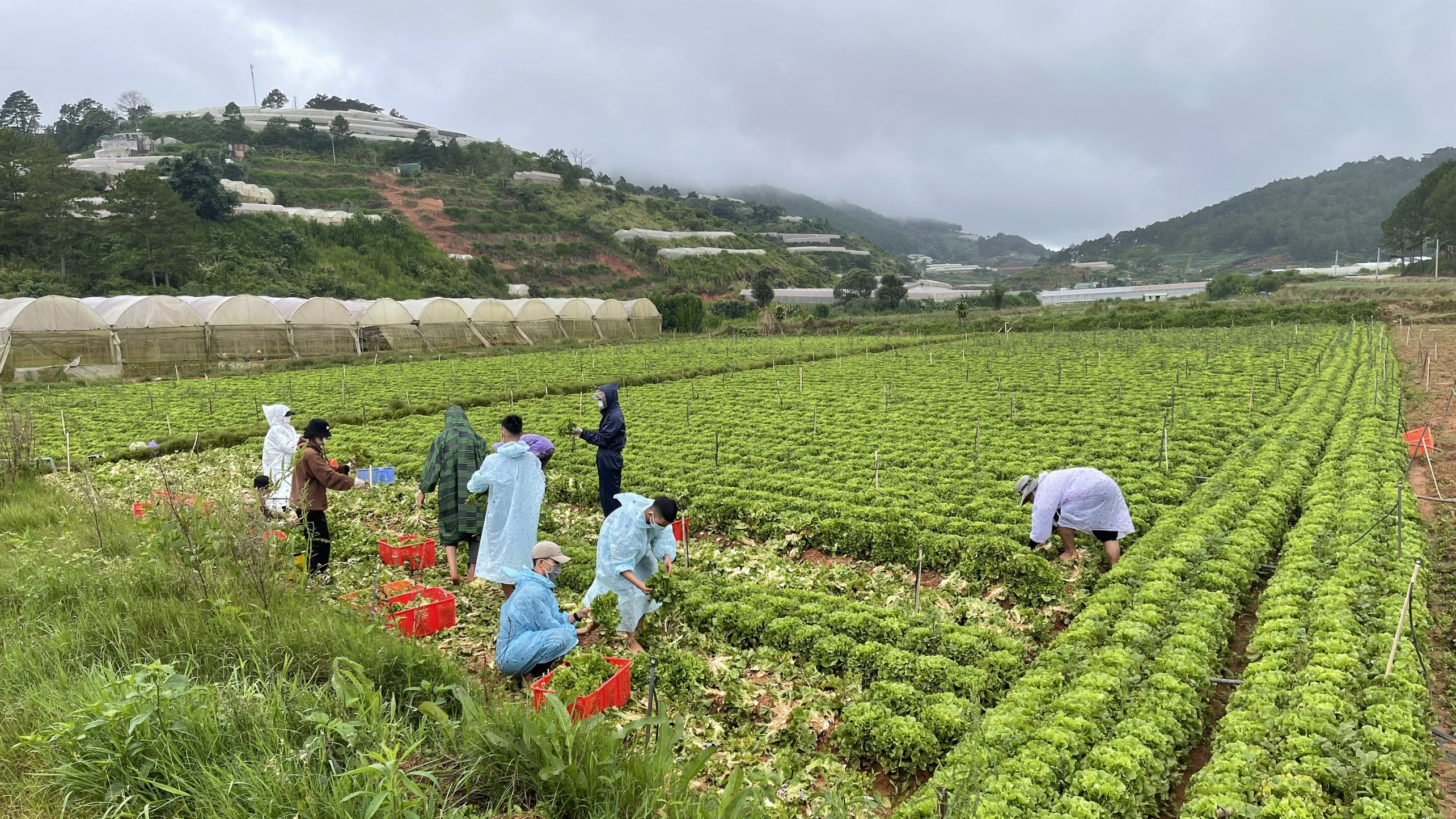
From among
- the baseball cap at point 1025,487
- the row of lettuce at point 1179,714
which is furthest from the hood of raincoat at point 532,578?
the baseball cap at point 1025,487

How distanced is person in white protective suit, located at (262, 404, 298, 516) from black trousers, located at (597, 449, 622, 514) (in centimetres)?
431

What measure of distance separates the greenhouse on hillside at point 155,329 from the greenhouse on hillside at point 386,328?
277 inches

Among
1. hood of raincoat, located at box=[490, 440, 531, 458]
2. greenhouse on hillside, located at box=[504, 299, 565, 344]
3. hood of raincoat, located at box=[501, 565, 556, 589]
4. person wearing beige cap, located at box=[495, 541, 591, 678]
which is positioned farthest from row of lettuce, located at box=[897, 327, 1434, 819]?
greenhouse on hillside, located at box=[504, 299, 565, 344]

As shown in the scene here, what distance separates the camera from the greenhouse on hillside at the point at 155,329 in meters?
32.0

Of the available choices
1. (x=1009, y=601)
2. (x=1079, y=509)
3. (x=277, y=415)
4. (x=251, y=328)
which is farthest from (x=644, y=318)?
(x=1009, y=601)

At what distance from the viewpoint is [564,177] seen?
109125 mm

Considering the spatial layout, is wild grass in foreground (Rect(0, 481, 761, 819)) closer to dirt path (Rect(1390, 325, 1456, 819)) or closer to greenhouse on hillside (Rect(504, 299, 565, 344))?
dirt path (Rect(1390, 325, 1456, 819))

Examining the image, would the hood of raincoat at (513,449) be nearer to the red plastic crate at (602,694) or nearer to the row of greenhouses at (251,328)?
the red plastic crate at (602,694)

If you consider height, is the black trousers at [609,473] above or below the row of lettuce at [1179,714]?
above

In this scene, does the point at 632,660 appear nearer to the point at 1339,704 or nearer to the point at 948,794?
the point at 948,794

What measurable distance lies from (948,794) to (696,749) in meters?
1.79

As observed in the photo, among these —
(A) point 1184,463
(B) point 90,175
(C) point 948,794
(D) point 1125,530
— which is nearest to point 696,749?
(C) point 948,794

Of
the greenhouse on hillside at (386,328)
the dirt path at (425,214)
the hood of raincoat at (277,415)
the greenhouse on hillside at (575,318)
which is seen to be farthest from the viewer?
the dirt path at (425,214)

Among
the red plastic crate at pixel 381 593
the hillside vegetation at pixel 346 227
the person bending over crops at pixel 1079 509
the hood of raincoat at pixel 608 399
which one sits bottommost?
the red plastic crate at pixel 381 593
